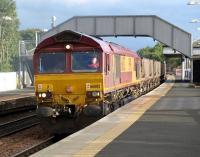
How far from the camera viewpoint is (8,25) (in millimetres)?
109250

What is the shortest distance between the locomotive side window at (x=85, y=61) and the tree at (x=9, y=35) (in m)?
84.1

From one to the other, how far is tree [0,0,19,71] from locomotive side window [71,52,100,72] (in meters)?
84.1

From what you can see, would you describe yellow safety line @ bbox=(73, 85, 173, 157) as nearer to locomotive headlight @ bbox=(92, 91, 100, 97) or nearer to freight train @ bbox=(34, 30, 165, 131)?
locomotive headlight @ bbox=(92, 91, 100, 97)

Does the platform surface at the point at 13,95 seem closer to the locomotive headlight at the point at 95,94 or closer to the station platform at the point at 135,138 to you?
the locomotive headlight at the point at 95,94

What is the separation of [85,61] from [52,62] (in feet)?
3.48

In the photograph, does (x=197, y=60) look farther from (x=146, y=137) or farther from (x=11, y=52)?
(x=11, y=52)

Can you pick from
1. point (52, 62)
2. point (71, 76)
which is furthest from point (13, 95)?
point (71, 76)

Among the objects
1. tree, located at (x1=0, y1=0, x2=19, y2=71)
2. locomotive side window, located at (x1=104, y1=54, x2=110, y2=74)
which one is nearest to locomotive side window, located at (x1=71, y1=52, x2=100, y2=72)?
locomotive side window, located at (x1=104, y1=54, x2=110, y2=74)

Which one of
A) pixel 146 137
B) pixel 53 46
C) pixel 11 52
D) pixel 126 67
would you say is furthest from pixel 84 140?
pixel 11 52

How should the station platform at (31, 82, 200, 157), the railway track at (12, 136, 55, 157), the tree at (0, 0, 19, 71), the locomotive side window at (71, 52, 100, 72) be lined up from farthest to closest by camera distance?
the tree at (0, 0, 19, 71), the locomotive side window at (71, 52, 100, 72), the railway track at (12, 136, 55, 157), the station platform at (31, 82, 200, 157)

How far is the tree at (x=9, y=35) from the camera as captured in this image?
104m

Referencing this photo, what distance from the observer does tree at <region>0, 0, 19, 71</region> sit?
341 ft

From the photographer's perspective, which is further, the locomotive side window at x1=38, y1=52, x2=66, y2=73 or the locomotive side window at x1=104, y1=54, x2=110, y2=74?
the locomotive side window at x1=104, y1=54, x2=110, y2=74

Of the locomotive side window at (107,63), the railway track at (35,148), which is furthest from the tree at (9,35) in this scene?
the railway track at (35,148)
